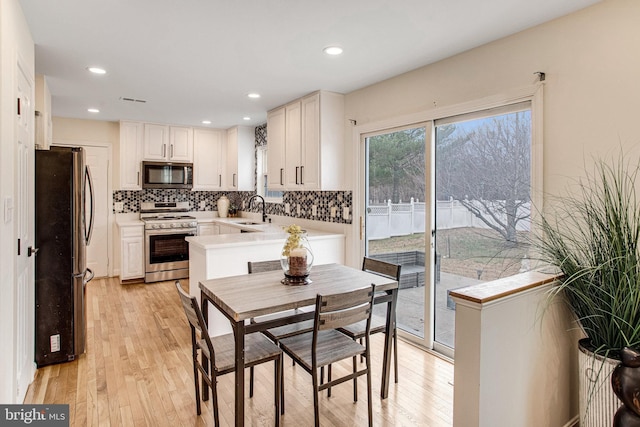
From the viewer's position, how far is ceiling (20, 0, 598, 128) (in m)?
2.16

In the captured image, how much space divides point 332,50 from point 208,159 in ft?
13.1

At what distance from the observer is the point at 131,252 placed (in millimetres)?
5430

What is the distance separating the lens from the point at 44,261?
2854 mm

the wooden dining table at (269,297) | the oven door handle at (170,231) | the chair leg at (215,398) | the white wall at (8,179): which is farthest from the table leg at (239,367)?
the oven door handle at (170,231)

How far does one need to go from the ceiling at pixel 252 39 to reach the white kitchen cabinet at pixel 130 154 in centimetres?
155

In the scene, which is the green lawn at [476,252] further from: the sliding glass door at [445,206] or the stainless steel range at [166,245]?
the stainless steel range at [166,245]

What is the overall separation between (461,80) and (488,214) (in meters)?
1.03

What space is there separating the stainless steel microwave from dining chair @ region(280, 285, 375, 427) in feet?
14.2

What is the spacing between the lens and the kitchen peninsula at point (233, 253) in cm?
332

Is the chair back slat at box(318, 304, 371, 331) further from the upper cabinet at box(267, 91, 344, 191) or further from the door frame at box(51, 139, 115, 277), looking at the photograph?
the door frame at box(51, 139, 115, 277)

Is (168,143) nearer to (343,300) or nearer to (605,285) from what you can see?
(343,300)

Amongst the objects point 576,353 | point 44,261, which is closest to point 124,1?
point 44,261

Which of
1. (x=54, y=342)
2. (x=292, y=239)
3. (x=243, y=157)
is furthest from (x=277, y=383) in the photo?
(x=243, y=157)

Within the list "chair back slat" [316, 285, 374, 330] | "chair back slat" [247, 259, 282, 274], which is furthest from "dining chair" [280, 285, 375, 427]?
"chair back slat" [247, 259, 282, 274]
